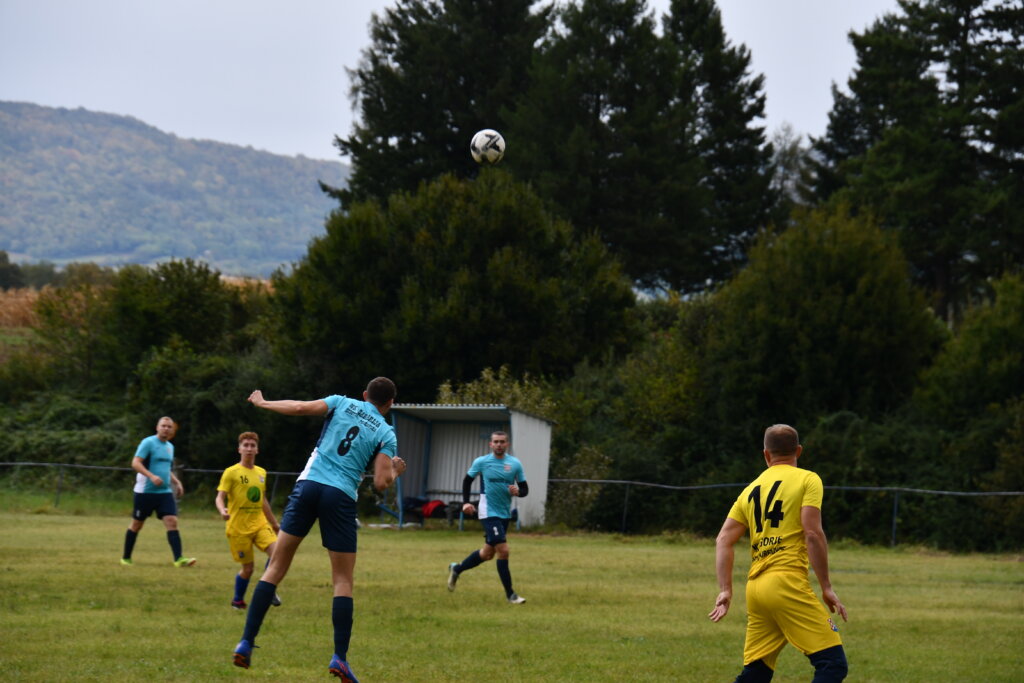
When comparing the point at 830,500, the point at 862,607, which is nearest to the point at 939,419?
the point at 830,500

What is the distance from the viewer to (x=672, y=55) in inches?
2074

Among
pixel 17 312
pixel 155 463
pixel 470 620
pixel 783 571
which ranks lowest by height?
pixel 470 620

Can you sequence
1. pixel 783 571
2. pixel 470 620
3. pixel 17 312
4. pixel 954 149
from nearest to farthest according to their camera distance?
pixel 783 571
pixel 470 620
pixel 954 149
pixel 17 312

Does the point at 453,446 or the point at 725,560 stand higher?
the point at 453,446

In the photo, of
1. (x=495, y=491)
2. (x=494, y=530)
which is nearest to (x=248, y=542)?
(x=494, y=530)

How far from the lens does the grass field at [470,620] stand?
10.4m

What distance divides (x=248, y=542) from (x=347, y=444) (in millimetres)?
5696

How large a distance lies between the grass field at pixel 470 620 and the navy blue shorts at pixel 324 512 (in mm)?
1284

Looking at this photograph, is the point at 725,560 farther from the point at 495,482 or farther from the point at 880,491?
the point at 880,491

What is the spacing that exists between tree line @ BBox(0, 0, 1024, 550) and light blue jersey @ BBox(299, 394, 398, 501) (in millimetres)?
22212

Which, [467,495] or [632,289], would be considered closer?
[467,495]

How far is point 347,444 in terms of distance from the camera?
922 cm

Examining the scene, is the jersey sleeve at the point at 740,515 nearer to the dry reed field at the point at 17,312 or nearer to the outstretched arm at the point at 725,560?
the outstretched arm at the point at 725,560

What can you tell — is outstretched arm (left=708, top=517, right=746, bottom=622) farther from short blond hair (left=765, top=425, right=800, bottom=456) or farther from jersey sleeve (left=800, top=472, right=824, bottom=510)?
short blond hair (left=765, top=425, right=800, bottom=456)
